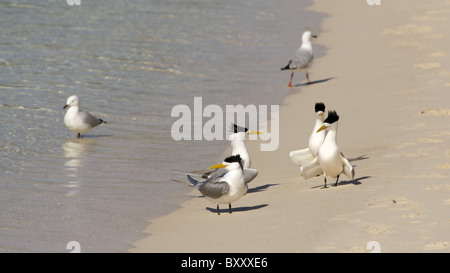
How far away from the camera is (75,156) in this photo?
12695 mm

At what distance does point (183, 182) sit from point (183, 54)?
1010 cm

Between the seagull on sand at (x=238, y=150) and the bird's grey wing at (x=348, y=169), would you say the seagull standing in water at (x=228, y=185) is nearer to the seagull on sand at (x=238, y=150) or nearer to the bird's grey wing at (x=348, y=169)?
the seagull on sand at (x=238, y=150)

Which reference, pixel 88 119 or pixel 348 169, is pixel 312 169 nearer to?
pixel 348 169

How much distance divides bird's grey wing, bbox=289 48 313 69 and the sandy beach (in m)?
0.44

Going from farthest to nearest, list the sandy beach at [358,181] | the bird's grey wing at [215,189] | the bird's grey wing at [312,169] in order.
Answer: the bird's grey wing at [312,169] < the bird's grey wing at [215,189] < the sandy beach at [358,181]

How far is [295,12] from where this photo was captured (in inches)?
1084

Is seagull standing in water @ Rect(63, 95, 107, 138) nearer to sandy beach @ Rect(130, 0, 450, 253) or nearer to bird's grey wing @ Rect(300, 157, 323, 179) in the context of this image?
sandy beach @ Rect(130, 0, 450, 253)

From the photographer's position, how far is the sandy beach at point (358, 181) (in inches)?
311

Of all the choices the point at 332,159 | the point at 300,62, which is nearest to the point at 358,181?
the point at 332,159

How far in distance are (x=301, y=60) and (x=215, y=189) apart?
9.25 meters

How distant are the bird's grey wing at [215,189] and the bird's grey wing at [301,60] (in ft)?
29.3

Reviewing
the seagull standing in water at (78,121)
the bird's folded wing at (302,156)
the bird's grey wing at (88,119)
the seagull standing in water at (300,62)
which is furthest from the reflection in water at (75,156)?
the seagull standing in water at (300,62)

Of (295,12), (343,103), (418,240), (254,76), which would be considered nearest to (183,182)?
(418,240)
